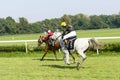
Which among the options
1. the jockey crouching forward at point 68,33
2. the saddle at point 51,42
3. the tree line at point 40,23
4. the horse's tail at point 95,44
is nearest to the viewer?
the horse's tail at point 95,44

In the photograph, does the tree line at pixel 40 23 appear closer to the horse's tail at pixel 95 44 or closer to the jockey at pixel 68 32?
the jockey at pixel 68 32

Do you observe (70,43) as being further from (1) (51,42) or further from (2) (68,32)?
(1) (51,42)

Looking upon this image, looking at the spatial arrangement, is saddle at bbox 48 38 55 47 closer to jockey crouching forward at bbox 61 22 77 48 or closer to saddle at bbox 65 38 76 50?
jockey crouching forward at bbox 61 22 77 48

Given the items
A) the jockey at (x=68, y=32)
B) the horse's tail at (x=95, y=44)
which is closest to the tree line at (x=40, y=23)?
the jockey at (x=68, y=32)

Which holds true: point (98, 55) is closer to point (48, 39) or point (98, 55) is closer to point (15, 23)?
point (48, 39)

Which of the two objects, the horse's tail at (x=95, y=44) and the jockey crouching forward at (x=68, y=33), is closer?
the horse's tail at (x=95, y=44)

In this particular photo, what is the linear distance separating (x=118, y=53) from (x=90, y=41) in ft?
26.5

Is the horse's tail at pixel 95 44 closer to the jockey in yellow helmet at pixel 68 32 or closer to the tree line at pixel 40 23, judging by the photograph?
the jockey in yellow helmet at pixel 68 32

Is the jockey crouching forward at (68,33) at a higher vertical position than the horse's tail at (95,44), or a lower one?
higher

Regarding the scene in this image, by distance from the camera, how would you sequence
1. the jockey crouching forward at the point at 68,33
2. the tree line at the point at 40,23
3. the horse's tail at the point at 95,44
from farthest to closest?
the tree line at the point at 40,23
the jockey crouching forward at the point at 68,33
the horse's tail at the point at 95,44

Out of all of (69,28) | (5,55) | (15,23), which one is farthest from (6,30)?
(69,28)

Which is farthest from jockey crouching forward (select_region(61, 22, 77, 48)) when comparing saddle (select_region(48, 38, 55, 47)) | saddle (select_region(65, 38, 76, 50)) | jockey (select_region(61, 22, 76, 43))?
saddle (select_region(48, 38, 55, 47))

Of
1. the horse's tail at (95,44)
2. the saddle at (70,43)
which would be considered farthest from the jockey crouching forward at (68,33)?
the horse's tail at (95,44)

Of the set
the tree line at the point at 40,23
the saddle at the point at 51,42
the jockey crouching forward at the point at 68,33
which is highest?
the tree line at the point at 40,23
